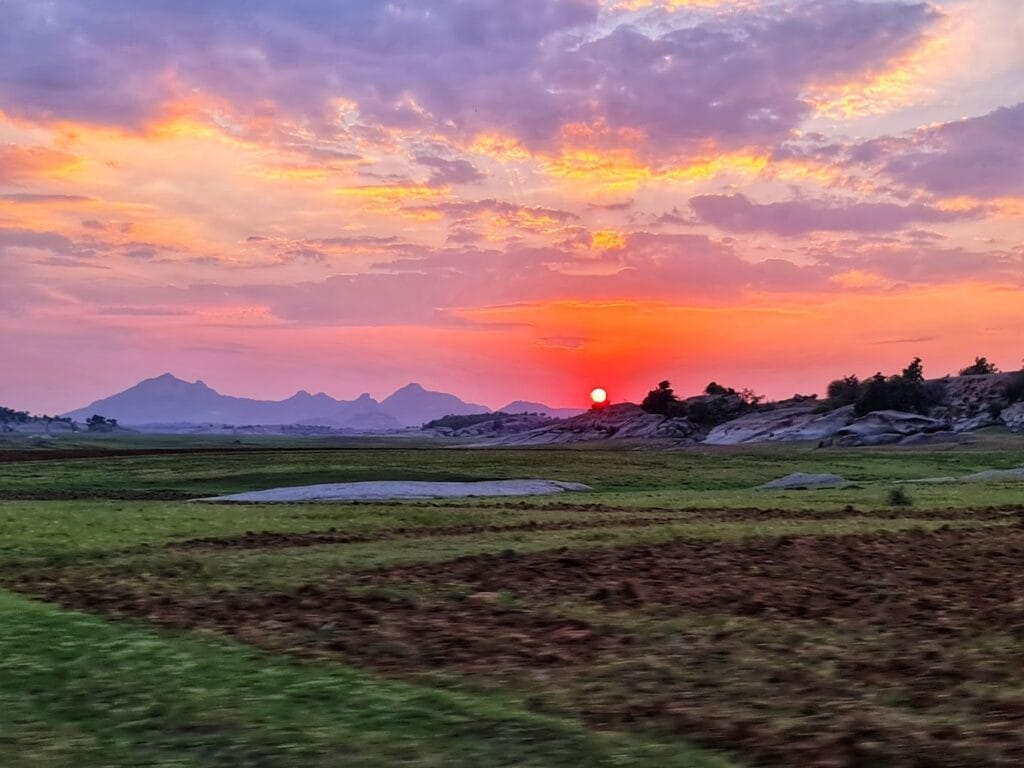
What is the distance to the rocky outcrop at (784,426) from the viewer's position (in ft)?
478

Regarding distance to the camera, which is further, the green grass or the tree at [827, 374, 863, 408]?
the tree at [827, 374, 863, 408]

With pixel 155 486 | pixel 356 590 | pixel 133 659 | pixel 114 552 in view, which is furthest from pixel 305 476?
pixel 133 659

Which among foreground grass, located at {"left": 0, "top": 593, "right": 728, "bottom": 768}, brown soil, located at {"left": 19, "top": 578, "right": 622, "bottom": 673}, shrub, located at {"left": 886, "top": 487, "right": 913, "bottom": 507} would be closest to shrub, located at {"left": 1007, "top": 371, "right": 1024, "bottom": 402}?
shrub, located at {"left": 886, "top": 487, "right": 913, "bottom": 507}

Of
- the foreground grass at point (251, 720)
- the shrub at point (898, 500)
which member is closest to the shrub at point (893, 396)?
the shrub at point (898, 500)

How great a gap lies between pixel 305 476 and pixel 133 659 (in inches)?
1983

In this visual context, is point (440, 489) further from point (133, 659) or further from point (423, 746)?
point (423, 746)

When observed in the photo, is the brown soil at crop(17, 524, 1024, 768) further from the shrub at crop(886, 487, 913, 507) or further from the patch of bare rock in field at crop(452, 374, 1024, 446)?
the patch of bare rock in field at crop(452, 374, 1024, 446)

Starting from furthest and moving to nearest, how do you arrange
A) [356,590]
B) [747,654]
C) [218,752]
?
[356,590]
[747,654]
[218,752]

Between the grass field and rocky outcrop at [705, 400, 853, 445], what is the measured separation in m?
119

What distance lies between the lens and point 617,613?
1558 cm

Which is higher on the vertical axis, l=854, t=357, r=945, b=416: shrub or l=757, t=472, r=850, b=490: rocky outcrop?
l=854, t=357, r=945, b=416: shrub

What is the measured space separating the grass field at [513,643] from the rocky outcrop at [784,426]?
119250mm

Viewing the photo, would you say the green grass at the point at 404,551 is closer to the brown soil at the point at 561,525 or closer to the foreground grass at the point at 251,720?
the brown soil at the point at 561,525

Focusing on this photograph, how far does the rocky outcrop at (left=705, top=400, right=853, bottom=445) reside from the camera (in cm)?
14562
